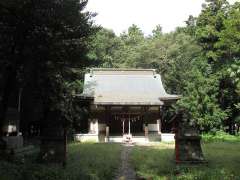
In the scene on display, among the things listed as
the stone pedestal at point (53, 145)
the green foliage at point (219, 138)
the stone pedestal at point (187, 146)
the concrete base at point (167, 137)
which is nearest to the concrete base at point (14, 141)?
the stone pedestal at point (53, 145)

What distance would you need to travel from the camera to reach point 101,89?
146 ft

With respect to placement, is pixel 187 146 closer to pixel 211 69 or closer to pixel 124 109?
pixel 124 109

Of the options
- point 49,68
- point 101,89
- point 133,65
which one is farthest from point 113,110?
point 133,65

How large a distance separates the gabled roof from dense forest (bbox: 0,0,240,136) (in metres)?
1.91

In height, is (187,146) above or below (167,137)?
below

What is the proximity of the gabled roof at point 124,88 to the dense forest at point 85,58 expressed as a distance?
1911 mm

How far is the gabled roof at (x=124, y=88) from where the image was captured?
134ft

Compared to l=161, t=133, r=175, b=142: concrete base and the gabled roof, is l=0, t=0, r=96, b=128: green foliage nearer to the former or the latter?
the gabled roof

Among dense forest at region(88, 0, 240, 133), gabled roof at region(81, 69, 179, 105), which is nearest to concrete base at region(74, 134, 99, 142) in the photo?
gabled roof at region(81, 69, 179, 105)

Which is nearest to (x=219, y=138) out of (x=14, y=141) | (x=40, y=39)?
(x=14, y=141)

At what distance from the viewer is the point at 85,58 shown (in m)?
20.2

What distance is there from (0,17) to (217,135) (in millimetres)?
27033

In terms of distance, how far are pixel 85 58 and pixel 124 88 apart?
25162mm

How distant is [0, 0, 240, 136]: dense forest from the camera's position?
17438 mm
